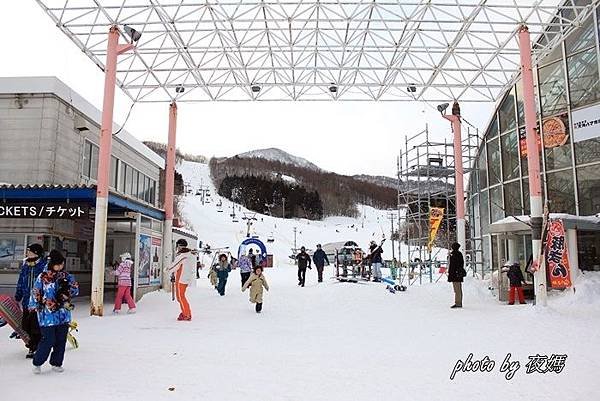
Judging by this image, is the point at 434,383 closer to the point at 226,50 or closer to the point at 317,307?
the point at 317,307

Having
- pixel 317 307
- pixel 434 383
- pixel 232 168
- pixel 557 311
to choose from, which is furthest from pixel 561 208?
pixel 232 168

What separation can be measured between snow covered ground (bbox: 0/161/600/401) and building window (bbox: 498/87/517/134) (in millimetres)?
7130

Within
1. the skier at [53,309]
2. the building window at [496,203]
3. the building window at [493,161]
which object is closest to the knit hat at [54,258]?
the skier at [53,309]

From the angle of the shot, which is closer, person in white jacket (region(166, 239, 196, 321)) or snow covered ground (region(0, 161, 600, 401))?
snow covered ground (region(0, 161, 600, 401))

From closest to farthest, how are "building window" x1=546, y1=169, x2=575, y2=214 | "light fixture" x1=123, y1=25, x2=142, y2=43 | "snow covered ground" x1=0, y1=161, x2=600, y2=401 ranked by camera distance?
"snow covered ground" x1=0, y1=161, x2=600, y2=401 → "light fixture" x1=123, y1=25, x2=142, y2=43 → "building window" x1=546, y1=169, x2=575, y2=214

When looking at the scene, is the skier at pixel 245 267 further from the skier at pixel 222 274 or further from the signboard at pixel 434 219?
the signboard at pixel 434 219

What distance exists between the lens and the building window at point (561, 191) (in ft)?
48.8

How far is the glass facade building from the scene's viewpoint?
1437 centimetres

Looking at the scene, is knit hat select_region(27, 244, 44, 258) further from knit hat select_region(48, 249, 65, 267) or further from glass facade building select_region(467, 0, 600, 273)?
glass facade building select_region(467, 0, 600, 273)

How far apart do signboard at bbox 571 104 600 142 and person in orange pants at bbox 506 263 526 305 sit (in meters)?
5.16

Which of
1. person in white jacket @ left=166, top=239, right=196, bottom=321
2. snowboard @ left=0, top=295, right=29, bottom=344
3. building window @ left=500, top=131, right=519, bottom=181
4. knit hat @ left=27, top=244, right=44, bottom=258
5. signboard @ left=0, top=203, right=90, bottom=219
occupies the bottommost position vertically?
snowboard @ left=0, top=295, right=29, bottom=344

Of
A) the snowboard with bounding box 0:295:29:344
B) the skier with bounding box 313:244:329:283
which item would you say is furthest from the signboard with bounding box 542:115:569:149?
the snowboard with bounding box 0:295:29:344

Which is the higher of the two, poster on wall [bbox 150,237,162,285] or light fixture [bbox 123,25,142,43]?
light fixture [bbox 123,25,142,43]

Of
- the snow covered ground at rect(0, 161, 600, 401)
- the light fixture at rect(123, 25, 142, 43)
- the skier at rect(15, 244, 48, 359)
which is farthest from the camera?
the light fixture at rect(123, 25, 142, 43)
